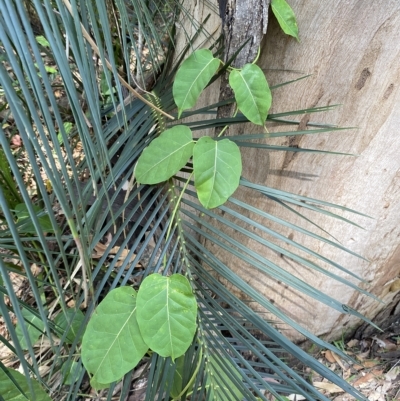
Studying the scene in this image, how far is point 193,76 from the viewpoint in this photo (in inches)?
27.1

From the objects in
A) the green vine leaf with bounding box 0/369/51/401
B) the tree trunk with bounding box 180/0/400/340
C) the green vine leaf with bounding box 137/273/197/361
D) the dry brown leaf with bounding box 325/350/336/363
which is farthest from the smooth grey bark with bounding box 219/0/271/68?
the dry brown leaf with bounding box 325/350/336/363

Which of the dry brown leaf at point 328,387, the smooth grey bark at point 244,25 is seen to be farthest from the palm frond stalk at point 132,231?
the dry brown leaf at point 328,387

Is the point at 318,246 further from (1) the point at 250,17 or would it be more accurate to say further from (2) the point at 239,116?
(1) the point at 250,17

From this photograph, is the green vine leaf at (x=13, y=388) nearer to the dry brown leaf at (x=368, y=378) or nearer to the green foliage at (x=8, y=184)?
the green foliage at (x=8, y=184)

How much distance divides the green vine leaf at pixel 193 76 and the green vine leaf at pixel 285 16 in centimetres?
13

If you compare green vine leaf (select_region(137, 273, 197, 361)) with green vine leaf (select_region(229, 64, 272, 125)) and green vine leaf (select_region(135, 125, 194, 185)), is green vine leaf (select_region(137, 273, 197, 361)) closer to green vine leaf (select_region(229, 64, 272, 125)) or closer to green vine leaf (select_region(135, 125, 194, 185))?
green vine leaf (select_region(135, 125, 194, 185))

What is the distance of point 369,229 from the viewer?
0.89 metres

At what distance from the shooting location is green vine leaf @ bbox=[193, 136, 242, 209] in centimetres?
62

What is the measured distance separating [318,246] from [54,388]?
0.84m

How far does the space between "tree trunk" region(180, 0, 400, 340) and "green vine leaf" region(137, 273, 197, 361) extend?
36 cm

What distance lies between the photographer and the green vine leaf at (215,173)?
0.62 meters

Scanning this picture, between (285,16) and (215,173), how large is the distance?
1.03ft

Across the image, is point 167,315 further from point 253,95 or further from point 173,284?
point 253,95

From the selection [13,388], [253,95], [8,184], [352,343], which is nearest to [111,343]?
[13,388]
